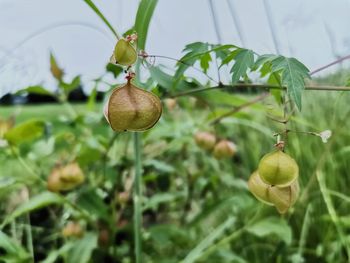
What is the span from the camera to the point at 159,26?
56.1 inches

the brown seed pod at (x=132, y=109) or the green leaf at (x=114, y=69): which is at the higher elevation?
the green leaf at (x=114, y=69)

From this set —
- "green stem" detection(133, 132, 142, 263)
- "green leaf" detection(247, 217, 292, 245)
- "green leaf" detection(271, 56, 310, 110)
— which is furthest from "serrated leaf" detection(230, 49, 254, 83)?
"green leaf" detection(247, 217, 292, 245)

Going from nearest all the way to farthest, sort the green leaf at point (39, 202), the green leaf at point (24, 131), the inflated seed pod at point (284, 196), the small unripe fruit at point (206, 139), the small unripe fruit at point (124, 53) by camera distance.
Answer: the small unripe fruit at point (124, 53), the inflated seed pod at point (284, 196), the green leaf at point (39, 202), the green leaf at point (24, 131), the small unripe fruit at point (206, 139)

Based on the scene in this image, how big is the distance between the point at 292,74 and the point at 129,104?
0.59ft

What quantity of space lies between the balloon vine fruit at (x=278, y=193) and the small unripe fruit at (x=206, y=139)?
61 centimetres

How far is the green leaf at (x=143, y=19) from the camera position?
776 millimetres

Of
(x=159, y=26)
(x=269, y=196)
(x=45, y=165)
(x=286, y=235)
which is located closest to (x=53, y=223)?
(x=45, y=165)

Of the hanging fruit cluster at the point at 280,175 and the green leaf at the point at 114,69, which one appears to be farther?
the green leaf at the point at 114,69

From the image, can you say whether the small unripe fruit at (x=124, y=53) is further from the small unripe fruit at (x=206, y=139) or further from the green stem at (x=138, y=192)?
the small unripe fruit at (x=206, y=139)

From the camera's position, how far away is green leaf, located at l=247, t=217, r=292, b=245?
1204 millimetres

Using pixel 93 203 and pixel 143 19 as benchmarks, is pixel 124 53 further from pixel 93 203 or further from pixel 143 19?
pixel 93 203

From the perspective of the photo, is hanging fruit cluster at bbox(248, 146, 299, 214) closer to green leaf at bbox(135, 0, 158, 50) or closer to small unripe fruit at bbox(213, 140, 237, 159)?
green leaf at bbox(135, 0, 158, 50)

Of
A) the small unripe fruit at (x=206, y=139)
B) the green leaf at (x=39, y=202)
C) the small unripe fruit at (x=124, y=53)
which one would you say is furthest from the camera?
the small unripe fruit at (x=206, y=139)

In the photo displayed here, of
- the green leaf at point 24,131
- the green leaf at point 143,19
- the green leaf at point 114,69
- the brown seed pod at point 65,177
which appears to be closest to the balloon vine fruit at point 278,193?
the green leaf at point 143,19
